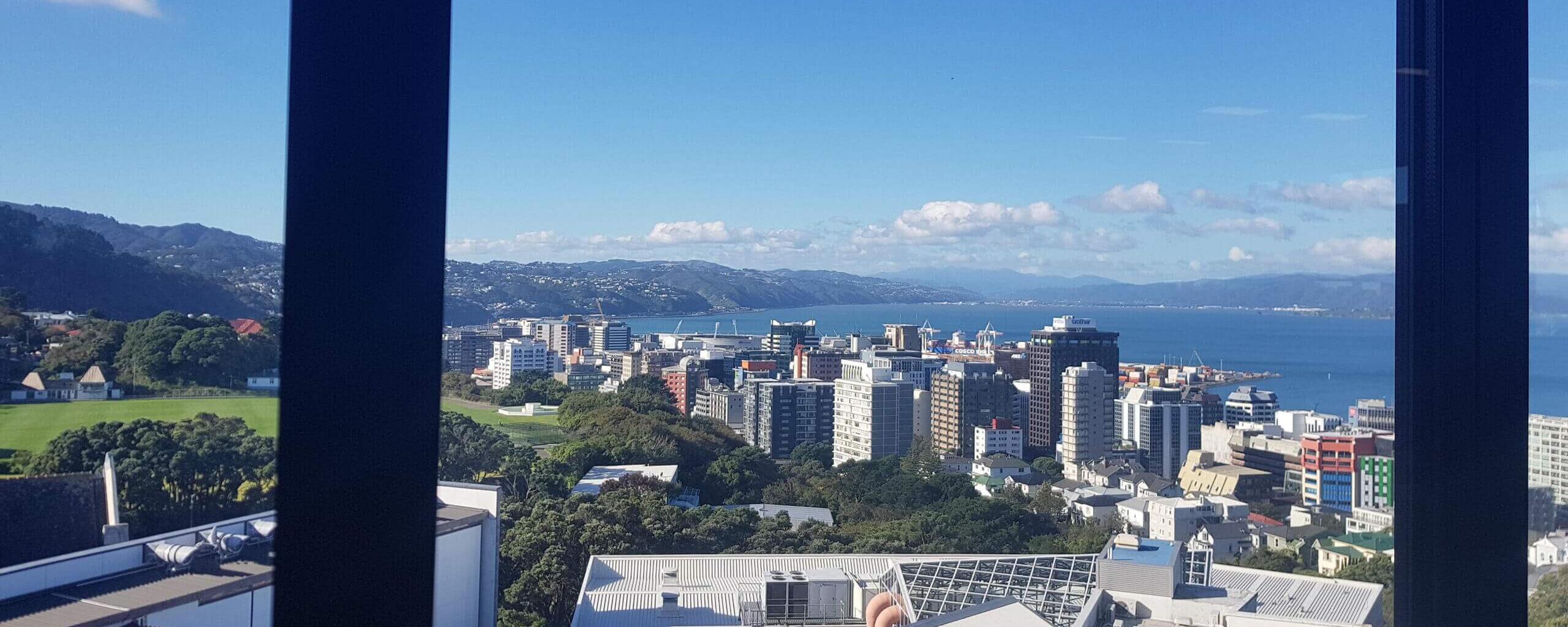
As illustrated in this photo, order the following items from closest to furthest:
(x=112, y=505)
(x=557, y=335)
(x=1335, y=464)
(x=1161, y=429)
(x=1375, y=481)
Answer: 1. (x=112, y=505)
2. (x=1375, y=481)
3. (x=1335, y=464)
4. (x=1161, y=429)
5. (x=557, y=335)

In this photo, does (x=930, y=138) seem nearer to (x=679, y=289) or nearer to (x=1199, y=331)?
(x=679, y=289)

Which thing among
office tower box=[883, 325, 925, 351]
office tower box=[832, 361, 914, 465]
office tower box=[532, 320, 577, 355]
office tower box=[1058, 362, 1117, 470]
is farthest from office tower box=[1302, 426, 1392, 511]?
office tower box=[532, 320, 577, 355]

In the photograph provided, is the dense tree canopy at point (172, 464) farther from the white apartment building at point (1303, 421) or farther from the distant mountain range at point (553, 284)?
the white apartment building at point (1303, 421)

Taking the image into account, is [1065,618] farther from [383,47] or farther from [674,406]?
[383,47]

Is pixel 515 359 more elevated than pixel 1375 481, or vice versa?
pixel 515 359

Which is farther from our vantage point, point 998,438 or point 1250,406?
point 998,438

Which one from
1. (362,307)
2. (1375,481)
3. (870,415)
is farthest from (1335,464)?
(362,307)
